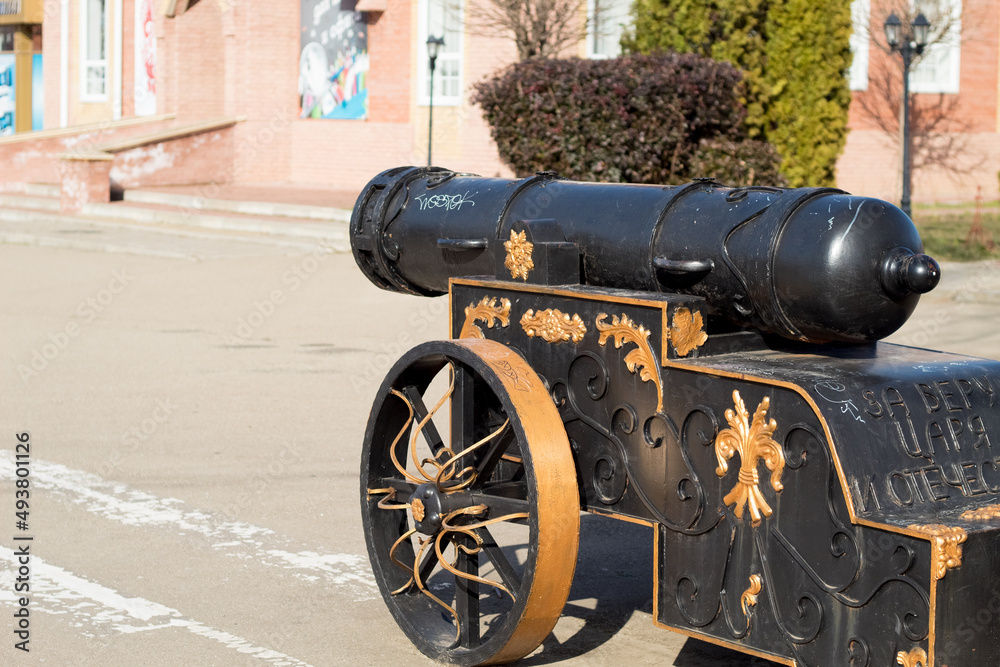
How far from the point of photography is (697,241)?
11.8 ft

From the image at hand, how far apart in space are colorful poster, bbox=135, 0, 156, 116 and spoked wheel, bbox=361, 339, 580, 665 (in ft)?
85.1

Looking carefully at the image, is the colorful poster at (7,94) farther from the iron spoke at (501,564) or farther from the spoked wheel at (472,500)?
the iron spoke at (501,564)

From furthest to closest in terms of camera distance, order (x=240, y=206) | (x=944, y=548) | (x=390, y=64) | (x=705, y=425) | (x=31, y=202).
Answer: (x=390, y=64), (x=31, y=202), (x=240, y=206), (x=705, y=425), (x=944, y=548)

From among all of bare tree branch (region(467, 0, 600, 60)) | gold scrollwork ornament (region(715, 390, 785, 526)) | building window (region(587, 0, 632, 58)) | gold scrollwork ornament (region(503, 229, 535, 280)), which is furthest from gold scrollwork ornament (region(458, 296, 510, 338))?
building window (region(587, 0, 632, 58))

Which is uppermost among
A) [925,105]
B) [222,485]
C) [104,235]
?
[925,105]

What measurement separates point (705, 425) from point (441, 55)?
2047 centimetres

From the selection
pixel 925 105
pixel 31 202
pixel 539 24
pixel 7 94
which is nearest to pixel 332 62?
pixel 31 202

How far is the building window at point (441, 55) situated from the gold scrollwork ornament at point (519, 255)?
1933cm

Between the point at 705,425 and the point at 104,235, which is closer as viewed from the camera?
the point at 705,425

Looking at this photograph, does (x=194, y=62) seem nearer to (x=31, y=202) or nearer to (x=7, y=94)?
(x=31, y=202)

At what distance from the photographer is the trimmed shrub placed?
1570cm

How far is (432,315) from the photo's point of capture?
1173 cm

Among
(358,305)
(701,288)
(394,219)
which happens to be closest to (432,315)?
(358,305)

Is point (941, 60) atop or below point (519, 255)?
atop
